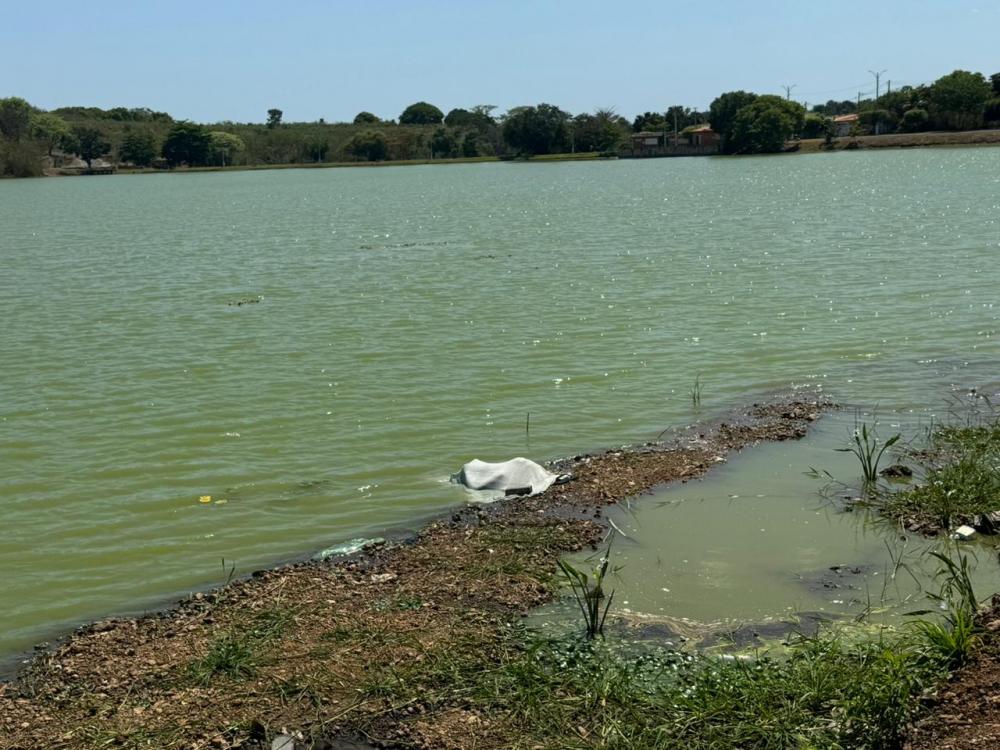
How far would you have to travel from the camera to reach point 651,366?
570 inches

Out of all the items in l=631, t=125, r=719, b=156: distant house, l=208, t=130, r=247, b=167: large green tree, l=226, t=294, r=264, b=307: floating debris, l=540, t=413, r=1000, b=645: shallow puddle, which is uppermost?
l=208, t=130, r=247, b=167: large green tree

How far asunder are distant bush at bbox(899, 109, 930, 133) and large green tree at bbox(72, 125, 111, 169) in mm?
122761

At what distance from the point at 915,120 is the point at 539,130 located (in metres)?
57.2

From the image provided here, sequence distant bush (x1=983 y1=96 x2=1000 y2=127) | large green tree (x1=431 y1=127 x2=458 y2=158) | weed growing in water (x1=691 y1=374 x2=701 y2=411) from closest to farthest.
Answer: weed growing in water (x1=691 y1=374 x2=701 y2=411) < distant bush (x1=983 y1=96 x2=1000 y2=127) < large green tree (x1=431 y1=127 x2=458 y2=158)

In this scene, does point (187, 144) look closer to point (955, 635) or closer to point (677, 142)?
point (677, 142)

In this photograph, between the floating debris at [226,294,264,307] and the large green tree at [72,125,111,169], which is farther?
the large green tree at [72,125,111,169]

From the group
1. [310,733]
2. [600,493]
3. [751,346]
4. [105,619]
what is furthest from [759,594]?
[751,346]

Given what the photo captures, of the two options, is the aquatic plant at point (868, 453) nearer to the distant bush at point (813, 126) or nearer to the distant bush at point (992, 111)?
the distant bush at point (992, 111)

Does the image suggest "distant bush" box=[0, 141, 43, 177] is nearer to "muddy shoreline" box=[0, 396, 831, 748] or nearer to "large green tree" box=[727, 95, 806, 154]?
"large green tree" box=[727, 95, 806, 154]

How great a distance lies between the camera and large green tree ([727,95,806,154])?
386 ft

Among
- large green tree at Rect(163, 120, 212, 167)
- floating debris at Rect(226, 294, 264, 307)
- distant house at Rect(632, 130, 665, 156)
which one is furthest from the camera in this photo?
large green tree at Rect(163, 120, 212, 167)

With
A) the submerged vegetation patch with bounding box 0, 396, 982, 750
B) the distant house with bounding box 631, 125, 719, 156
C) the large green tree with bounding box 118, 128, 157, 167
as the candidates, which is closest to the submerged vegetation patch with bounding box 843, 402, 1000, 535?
the submerged vegetation patch with bounding box 0, 396, 982, 750

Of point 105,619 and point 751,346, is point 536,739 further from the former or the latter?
point 751,346

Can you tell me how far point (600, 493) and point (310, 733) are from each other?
14.1ft
